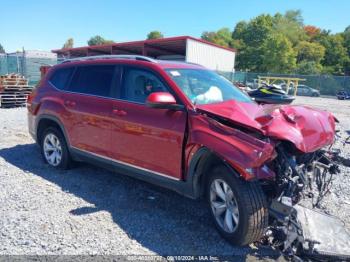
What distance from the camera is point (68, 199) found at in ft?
13.3

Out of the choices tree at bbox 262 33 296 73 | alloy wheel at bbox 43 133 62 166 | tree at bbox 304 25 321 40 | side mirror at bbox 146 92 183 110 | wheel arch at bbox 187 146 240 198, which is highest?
tree at bbox 304 25 321 40

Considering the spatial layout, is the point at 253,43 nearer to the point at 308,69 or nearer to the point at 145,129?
the point at 308,69

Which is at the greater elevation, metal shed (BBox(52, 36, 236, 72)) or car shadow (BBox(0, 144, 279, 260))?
metal shed (BBox(52, 36, 236, 72))

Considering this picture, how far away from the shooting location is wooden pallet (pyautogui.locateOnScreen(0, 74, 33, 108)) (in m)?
13.8

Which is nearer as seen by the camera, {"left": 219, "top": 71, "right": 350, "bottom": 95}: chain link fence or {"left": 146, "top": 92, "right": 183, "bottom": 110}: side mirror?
{"left": 146, "top": 92, "right": 183, "bottom": 110}: side mirror

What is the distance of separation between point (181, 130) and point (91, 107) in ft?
5.69

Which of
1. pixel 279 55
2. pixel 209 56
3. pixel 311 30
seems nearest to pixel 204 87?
pixel 209 56

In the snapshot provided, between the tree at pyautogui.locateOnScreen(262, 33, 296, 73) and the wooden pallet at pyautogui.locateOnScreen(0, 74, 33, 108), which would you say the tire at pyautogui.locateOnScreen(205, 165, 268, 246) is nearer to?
the wooden pallet at pyautogui.locateOnScreen(0, 74, 33, 108)

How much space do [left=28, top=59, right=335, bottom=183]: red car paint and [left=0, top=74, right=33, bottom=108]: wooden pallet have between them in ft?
34.5

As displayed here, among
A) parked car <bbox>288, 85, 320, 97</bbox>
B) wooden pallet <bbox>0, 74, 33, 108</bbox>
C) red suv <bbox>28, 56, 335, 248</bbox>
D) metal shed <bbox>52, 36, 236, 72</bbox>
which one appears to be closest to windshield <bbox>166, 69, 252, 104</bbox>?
red suv <bbox>28, 56, 335, 248</bbox>

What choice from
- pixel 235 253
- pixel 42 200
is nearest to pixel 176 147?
pixel 235 253

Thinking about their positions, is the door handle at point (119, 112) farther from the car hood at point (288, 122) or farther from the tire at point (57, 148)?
the tire at point (57, 148)

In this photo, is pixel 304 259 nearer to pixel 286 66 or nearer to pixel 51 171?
pixel 51 171

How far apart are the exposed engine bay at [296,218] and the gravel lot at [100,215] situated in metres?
0.27
